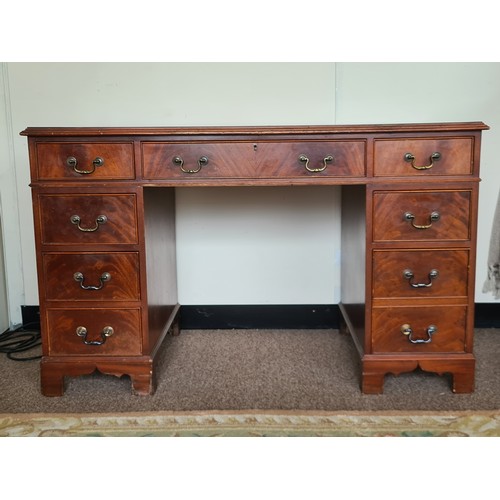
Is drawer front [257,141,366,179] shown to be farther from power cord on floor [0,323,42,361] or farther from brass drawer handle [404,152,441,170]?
power cord on floor [0,323,42,361]

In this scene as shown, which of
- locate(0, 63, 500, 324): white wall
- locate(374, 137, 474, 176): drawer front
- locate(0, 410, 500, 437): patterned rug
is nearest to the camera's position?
locate(0, 410, 500, 437): patterned rug

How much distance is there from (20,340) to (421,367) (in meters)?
1.68

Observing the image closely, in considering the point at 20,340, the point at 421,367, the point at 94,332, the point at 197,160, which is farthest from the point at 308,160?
the point at 20,340

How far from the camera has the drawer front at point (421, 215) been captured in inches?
60.9

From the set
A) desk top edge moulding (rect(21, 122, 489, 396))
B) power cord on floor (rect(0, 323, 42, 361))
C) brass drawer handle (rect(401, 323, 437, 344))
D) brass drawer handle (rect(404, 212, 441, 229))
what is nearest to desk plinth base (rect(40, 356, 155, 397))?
desk top edge moulding (rect(21, 122, 489, 396))

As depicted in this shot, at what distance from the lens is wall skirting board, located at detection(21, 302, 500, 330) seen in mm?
2275

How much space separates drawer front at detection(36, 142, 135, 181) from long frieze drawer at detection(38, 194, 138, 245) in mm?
65

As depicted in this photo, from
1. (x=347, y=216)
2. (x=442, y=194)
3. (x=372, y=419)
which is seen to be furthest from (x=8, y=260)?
(x=442, y=194)

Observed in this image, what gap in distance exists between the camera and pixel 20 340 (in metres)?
2.14

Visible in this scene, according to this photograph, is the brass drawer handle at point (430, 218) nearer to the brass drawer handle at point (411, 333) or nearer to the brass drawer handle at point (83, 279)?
the brass drawer handle at point (411, 333)

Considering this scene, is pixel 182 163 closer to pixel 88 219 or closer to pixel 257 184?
pixel 257 184

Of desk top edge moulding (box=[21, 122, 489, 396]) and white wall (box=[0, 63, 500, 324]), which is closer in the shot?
desk top edge moulding (box=[21, 122, 489, 396])

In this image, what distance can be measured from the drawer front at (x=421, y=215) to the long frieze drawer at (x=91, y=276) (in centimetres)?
82

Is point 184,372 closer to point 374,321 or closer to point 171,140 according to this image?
point 374,321
